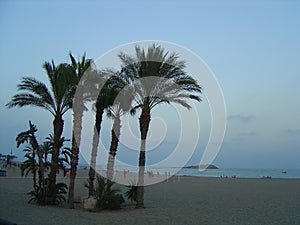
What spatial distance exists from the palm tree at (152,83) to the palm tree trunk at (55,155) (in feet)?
13.5

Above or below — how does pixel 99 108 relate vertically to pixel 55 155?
above

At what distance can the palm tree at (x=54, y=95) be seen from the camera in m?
17.5

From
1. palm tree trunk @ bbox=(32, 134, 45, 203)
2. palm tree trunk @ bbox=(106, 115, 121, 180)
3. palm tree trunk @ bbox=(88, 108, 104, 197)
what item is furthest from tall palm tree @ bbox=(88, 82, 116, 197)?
palm tree trunk @ bbox=(32, 134, 45, 203)

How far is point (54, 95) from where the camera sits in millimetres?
17750

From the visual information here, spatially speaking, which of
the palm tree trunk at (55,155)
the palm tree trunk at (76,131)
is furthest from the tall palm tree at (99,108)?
the palm tree trunk at (55,155)

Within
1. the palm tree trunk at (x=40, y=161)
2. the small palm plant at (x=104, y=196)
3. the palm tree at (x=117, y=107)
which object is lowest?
the small palm plant at (x=104, y=196)

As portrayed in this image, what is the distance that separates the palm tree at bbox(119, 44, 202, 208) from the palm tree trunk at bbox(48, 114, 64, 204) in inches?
163

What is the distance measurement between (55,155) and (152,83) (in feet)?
20.1

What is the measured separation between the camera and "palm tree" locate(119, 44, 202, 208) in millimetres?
17375

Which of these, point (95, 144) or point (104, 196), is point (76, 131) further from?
point (104, 196)

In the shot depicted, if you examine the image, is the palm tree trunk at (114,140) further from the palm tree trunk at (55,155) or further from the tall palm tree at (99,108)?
the palm tree trunk at (55,155)

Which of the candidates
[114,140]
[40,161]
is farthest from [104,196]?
[114,140]

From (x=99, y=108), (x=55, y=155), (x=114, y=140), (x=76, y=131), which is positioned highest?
(x=99, y=108)

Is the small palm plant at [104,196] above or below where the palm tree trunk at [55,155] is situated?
below
